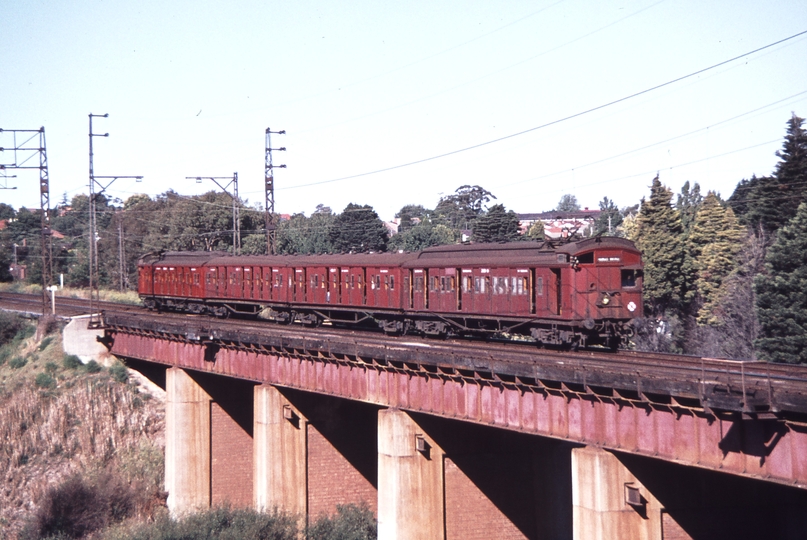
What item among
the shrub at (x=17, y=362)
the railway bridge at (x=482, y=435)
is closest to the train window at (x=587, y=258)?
the railway bridge at (x=482, y=435)

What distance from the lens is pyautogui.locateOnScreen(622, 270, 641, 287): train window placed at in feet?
79.5

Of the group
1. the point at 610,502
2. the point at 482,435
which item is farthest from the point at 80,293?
the point at 610,502

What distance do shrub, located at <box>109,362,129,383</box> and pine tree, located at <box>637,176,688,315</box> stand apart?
32.7 meters

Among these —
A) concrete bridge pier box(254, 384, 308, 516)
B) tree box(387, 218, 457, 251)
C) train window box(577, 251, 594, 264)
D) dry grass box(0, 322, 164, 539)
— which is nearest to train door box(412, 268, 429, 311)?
concrete bridge pier box(254, 384, 308, 516)

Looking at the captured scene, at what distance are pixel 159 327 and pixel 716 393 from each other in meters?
26.2

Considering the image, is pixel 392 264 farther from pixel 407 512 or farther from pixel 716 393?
pixel 716 393

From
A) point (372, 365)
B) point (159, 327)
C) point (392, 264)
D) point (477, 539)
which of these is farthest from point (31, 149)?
point (477, 539)

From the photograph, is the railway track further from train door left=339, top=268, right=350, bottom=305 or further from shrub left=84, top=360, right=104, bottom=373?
shrub left=84, top=360, right=104, bottom=373

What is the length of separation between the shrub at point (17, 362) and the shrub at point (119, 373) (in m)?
7.42

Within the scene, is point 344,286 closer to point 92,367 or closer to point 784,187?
point 92,367

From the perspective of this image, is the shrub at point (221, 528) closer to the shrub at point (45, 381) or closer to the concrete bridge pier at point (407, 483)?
the concrete bridge pier at point (407, 483)

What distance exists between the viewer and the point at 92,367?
41812mm

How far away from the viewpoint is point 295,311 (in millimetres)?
37031

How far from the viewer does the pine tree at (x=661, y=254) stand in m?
52.9
